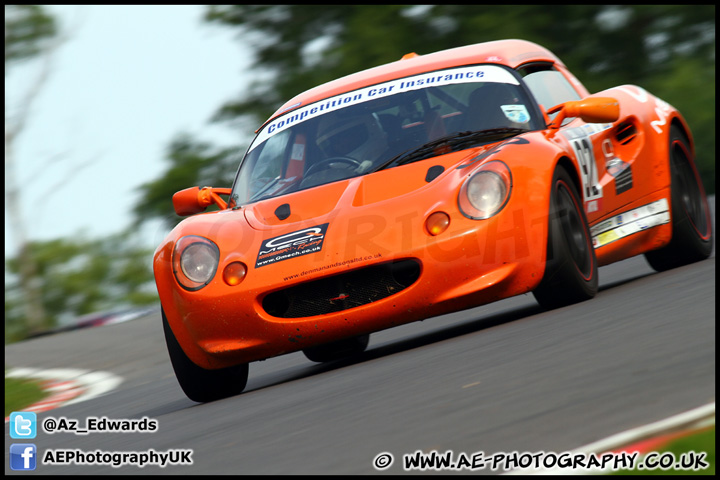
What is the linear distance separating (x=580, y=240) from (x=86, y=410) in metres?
2.86

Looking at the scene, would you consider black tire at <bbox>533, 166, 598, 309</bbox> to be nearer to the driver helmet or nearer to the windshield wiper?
the windshield wiper

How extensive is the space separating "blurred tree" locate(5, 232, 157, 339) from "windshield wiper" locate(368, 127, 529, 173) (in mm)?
24730

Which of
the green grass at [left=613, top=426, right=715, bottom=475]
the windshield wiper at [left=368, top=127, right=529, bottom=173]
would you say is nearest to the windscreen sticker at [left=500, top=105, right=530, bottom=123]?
the windshield wiper at [left=368, top=127, right=529, bottom=173]

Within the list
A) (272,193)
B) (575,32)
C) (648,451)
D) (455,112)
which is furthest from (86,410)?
(575,32)

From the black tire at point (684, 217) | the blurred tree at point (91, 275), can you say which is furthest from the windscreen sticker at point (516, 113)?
the blurred tree at point (91, 275)

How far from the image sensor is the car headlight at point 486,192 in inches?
208

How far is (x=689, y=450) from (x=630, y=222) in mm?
3980

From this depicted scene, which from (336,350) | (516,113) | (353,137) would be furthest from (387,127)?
(336,350)

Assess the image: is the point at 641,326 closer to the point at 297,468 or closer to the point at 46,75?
the point at 297,468

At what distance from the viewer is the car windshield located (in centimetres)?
612

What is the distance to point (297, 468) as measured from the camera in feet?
10.9

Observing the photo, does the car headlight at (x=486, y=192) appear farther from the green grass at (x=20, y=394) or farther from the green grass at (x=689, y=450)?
the green grass at (x=20, y=394)

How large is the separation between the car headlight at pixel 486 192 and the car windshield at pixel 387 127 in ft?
1.86

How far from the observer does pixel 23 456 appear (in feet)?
14.4
